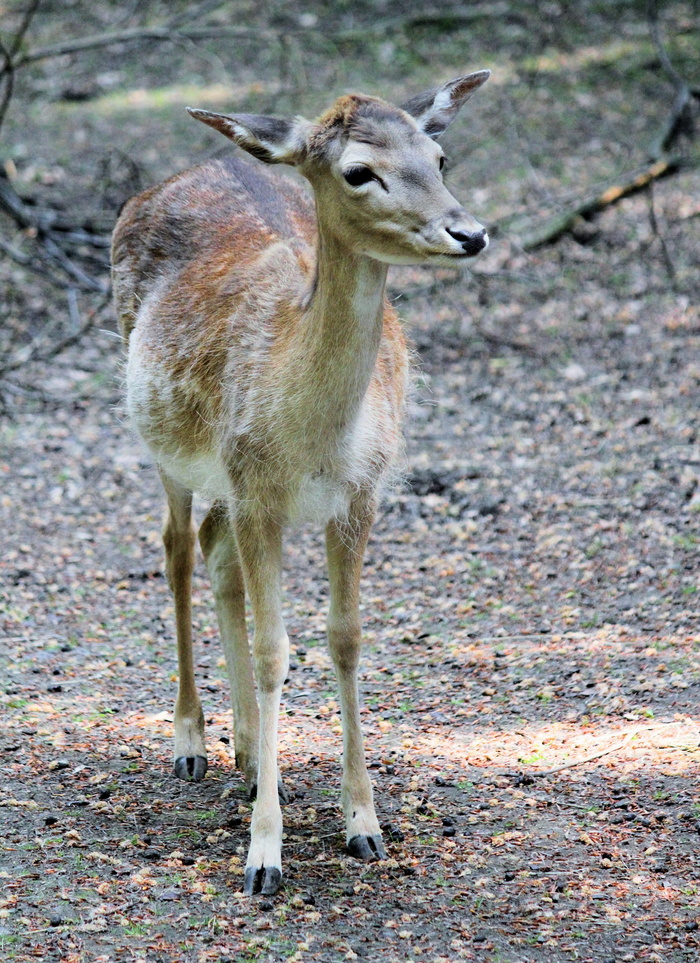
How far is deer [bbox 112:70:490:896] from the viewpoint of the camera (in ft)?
12.9

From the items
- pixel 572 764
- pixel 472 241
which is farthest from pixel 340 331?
pixel 572 764

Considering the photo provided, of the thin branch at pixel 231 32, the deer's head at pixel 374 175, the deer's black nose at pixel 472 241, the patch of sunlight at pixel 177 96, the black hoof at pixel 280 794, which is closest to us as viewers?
the deer's black nose at pixel 472 241

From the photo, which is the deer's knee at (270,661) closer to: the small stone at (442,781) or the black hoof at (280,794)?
the black hoof at (280,794)

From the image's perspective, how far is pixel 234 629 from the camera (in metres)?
5.25

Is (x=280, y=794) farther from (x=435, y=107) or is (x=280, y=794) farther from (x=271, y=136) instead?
(x=435, y=107)

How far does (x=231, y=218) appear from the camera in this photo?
5406 mm

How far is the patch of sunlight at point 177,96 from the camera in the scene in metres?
13.9

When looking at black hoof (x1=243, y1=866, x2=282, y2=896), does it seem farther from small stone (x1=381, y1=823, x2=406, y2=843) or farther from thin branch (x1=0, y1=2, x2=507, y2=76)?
thin branch (x1=0, y1=2, x2=507, y2=76)

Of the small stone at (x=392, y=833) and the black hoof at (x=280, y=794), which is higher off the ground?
the small stone at (x=392, y=833)

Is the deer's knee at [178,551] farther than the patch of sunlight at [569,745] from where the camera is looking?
Yes

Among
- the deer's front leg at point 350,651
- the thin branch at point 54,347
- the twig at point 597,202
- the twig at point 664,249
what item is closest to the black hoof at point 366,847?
the deer's front leg at point 350,651

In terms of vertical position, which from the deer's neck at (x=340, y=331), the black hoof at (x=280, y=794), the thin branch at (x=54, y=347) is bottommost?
the black hoof at (x=280, y=794)

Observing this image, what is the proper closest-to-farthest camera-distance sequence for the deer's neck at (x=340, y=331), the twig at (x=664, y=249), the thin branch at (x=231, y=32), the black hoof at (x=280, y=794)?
1. the deer's neck at (x=340, y=331)
2. the black hoof at (x=280, y=794)
3. the twig at (x=664, y=249)
4. the thin branch at (x=231, y=32)

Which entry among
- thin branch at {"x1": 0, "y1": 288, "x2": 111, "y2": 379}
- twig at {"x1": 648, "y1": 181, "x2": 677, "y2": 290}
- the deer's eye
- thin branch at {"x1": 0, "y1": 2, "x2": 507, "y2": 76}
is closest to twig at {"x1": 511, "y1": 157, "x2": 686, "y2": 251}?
twig at {"x1": 648, "y1": 181, "x2": 677, "y2": 290}
